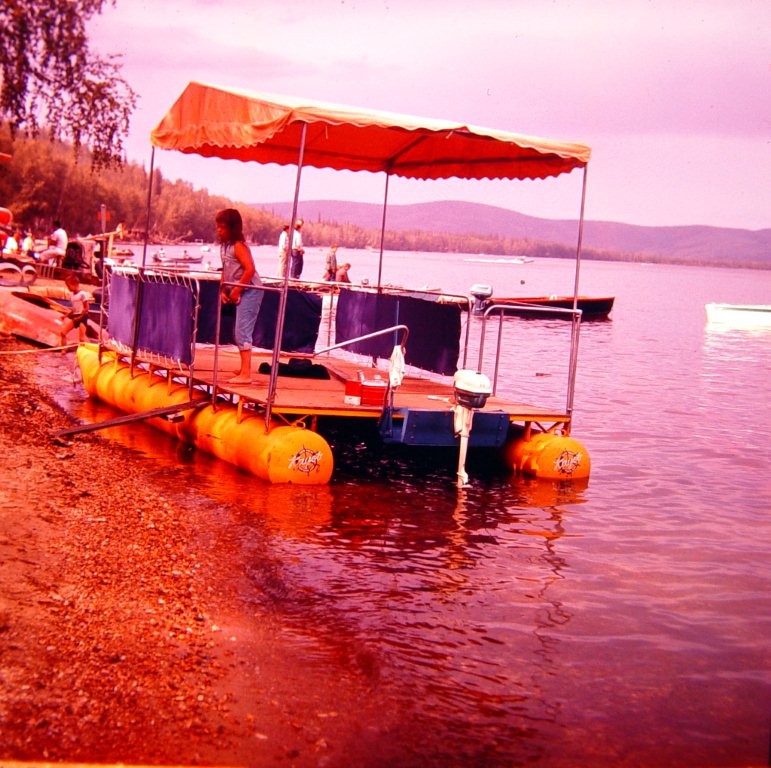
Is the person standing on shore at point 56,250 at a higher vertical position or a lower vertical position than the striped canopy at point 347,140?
lower

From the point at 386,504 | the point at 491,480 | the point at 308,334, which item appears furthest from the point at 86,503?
the point at 308,334

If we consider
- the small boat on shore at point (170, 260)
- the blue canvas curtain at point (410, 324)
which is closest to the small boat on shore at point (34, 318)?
the small boat on shore at point (170, 260)

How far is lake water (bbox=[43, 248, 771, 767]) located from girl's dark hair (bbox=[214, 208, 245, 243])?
244 cm

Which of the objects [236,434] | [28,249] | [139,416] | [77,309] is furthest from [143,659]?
[28,249]

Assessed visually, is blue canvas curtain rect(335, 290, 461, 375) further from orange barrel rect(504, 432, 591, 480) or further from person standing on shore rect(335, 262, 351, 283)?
person standing on shore rect(335, 262, 351, 283)

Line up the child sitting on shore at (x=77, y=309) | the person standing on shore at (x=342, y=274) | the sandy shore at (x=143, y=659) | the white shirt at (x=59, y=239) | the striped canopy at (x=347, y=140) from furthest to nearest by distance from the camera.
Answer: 1. the person standing on shore at (x=342, y=274)
2. the white shirt at (x=59, y=239)
3. the child sitting on shore at (x=77, y=309)
4. the striped canopy at (x=347, y=140)
5. the sandy shore at (x=143, y=659)

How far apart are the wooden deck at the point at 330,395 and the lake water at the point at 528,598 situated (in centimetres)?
79

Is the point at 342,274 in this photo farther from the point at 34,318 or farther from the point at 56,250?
the point at 34,318

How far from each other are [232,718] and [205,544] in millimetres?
3219

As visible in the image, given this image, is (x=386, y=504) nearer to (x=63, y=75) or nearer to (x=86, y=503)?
(x=86, y=503)

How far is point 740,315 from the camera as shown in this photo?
61.0 metres

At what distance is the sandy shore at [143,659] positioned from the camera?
5152 millimetres

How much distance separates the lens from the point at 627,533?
34.4ft

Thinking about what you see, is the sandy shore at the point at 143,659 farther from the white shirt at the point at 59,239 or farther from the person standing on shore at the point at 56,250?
the white shirt at the point at 59,239
